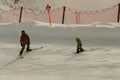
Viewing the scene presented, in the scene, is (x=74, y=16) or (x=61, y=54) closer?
(x=61, y=54)

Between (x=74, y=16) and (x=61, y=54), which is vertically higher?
(x=74, y=16)

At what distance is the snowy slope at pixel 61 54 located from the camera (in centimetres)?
1633

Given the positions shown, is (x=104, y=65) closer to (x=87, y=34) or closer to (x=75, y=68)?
(x=75, y=68)

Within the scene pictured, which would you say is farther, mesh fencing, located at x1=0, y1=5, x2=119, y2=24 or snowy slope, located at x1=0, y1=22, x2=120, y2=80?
mesh fencing, located at x1=0, y1=5, x2=119, y2=24

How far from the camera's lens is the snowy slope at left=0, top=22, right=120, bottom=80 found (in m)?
16.3

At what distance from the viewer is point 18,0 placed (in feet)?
182

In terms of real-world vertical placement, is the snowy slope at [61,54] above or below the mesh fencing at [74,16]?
below

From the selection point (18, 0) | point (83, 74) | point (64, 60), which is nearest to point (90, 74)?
point (83, 74)

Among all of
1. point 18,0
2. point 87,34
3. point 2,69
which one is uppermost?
point 18,0

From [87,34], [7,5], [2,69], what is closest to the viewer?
[2,69]

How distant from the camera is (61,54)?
63.1 ft

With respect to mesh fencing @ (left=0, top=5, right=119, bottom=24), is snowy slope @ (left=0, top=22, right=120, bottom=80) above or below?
below

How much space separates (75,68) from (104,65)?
1.35 m

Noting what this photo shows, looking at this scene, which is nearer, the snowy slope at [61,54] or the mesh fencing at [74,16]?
the snowy slope at [61,54]
